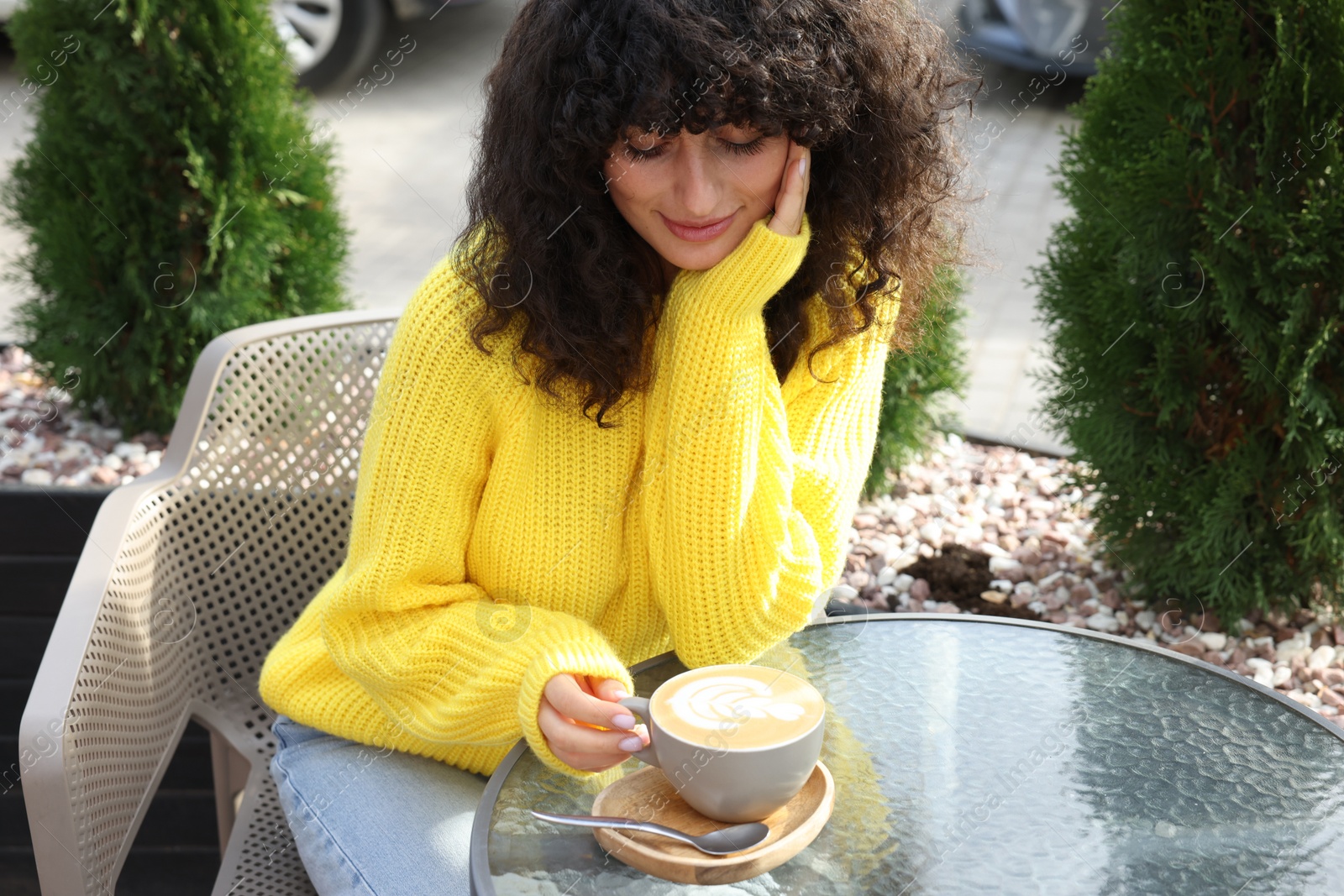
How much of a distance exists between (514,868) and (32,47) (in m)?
2.61

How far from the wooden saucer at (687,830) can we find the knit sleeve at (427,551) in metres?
0.30

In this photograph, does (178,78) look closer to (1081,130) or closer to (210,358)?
(210,358)

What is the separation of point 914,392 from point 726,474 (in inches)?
56.5

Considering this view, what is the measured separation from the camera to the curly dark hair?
1.44 m

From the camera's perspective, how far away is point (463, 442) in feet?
5.53

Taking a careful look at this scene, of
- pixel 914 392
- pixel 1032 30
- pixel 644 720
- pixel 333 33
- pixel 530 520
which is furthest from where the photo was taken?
pixel 333 33

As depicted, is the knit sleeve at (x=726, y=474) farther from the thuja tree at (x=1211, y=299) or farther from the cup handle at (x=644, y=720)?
the thuja tree at (x=1211, y=299)

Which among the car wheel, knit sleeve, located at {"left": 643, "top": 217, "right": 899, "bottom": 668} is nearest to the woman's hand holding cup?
knit sleeve, located at {"left": 643, "top": 217, "right": 899, "bottom": 668}

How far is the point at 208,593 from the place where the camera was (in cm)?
202

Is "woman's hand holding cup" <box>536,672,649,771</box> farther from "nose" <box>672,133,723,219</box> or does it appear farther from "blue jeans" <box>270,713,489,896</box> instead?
"nose" <box>672,133,723,219</box>

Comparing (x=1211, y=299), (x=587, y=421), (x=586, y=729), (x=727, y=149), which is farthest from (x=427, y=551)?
(x=1211, y=299)

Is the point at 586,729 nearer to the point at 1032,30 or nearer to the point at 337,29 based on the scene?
the point at 1032,30

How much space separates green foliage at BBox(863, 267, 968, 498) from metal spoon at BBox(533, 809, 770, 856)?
65.6 inches

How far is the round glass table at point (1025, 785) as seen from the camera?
1.26 metres
